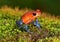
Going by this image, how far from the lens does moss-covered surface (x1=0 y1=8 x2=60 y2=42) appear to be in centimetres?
583

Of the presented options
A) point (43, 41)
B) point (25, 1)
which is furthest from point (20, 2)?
point (43, 41)

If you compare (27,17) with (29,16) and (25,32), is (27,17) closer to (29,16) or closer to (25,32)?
(29,16)

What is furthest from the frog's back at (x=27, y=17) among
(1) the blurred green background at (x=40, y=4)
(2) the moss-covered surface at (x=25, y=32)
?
(1) the blurred green background at (x=40, y=4)

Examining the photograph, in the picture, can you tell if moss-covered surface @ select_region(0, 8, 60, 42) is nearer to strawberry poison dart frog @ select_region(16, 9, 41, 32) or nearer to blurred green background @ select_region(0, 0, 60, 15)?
strawberry poison dart frog @ select_region(16, 9, 41, 32)

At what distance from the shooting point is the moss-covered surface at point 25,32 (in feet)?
19.1

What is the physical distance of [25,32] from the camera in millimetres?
6148

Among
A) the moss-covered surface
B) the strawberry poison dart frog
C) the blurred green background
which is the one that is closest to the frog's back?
the strawberry poison dart frog

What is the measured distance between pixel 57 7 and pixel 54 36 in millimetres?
3415

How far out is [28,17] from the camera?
20.4ft

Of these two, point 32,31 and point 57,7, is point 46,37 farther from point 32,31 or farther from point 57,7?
point 57,7

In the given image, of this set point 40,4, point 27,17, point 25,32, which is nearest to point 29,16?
point 27,17

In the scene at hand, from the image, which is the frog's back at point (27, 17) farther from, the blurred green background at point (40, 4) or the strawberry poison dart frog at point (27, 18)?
the blurred green background at point (40, 4)

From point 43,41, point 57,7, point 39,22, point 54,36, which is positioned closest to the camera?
point 43,41

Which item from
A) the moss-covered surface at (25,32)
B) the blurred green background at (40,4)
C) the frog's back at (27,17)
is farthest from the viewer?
the blurred green background at (40,4)
